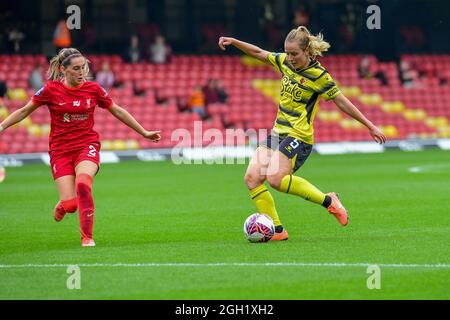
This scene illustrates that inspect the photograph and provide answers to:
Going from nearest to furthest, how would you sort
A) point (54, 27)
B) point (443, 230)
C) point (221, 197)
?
point (443, 230), point (221, 197), point (54, 27)

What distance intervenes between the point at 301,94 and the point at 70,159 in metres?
2.70

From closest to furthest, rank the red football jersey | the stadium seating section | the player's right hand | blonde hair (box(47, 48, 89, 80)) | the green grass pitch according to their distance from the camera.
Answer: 1. the green grass pitch
2. blonde hair (box(47, 48, 89, 80))
3. the red football jersey
4. the player's right hand
5. the stadium seating section

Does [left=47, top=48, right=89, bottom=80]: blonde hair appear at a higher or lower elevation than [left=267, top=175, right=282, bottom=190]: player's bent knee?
higher

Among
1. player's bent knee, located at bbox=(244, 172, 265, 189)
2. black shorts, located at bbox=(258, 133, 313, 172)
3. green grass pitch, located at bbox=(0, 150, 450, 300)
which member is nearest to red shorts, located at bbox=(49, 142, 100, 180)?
green grass pitch, located at bbox=(0, 150, 450, 300)

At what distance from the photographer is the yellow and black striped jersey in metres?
12.4

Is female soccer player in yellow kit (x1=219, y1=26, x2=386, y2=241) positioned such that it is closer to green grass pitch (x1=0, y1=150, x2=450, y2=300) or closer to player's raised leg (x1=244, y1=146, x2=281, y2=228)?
player's raised leg (x1=244, y1=146, x2=281, y2=228)

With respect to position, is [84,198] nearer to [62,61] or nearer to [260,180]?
[62,61]

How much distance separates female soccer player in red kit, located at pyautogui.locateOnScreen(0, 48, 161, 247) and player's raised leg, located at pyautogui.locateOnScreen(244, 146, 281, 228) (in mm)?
1126

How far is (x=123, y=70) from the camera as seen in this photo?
1369 inches

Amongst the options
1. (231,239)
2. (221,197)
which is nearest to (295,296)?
(231,239)

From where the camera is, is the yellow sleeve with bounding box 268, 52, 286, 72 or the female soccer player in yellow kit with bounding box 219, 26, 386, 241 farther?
the yellow sleeve with bounding box 268, 52, 286, 72

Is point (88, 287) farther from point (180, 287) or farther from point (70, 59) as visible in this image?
point (70, 59)

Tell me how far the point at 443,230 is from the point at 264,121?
22002mm

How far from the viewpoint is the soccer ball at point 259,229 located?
12.2 meters
